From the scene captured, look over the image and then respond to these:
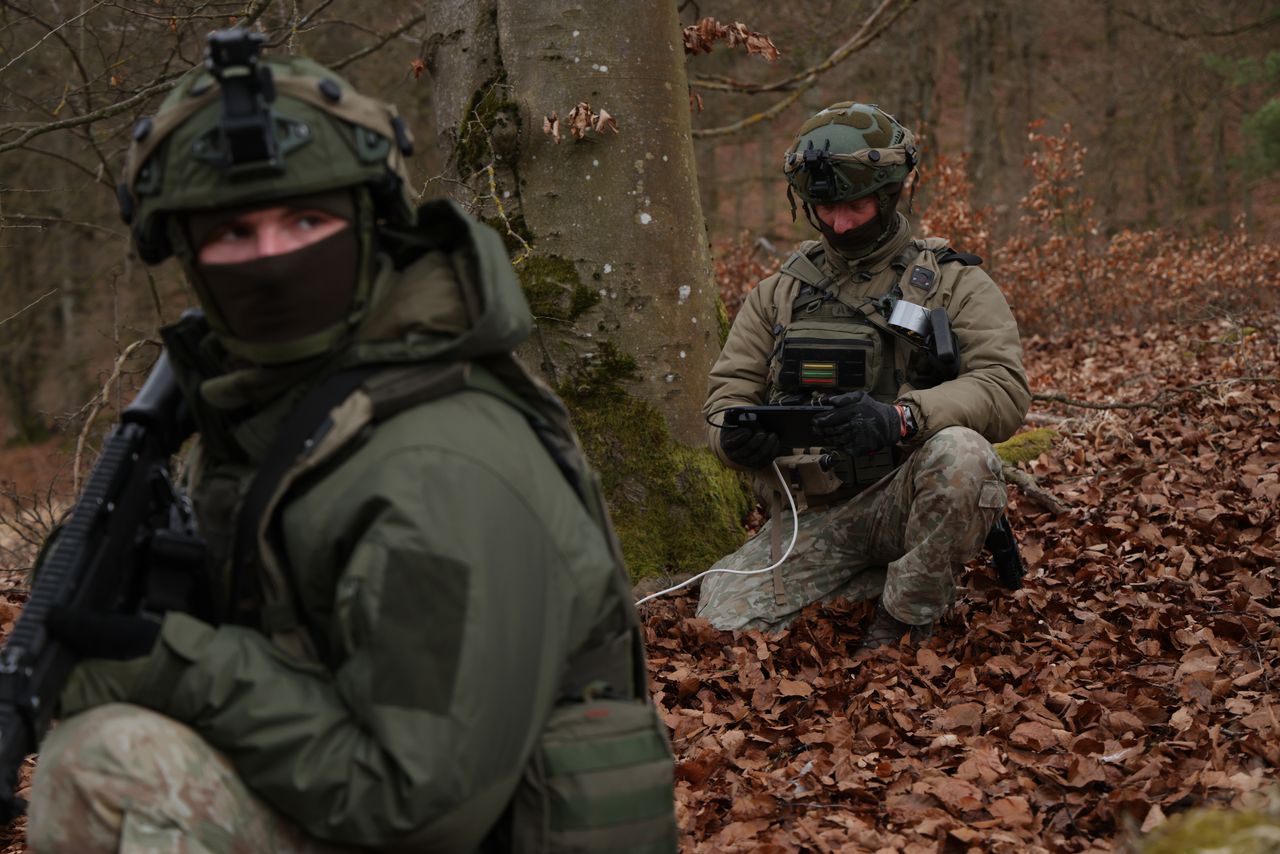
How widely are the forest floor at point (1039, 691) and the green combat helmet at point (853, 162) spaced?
5.88 feet

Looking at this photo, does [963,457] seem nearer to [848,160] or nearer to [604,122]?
[848,160]

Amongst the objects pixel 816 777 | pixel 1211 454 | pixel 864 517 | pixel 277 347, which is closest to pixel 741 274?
pixel 1211 454

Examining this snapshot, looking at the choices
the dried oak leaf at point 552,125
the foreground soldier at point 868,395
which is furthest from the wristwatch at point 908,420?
the dried oak leaf at point 552,125

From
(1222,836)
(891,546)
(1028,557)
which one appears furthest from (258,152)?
(1028,557)

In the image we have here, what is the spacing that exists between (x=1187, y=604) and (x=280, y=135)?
4.21 meters

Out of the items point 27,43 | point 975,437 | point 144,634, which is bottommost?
point 975,437

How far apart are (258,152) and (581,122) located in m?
3.15

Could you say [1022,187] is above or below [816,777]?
above

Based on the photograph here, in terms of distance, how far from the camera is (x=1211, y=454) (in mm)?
6555

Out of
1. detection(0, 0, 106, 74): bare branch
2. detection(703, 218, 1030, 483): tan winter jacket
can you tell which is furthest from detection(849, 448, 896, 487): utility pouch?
detection(0, 0, 106, 74): bare branch

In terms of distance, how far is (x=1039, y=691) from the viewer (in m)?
4.29

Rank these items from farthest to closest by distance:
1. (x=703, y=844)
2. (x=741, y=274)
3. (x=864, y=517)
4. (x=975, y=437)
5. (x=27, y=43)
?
1. (x=741, y=274)
2. (x=27, y=43)
3. (x=864, y=517)
4. (x=975, y=437)
5. (x=703, y=844)

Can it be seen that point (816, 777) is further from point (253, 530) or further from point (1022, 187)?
point (1022, 187)

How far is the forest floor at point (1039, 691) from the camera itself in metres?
3.43
